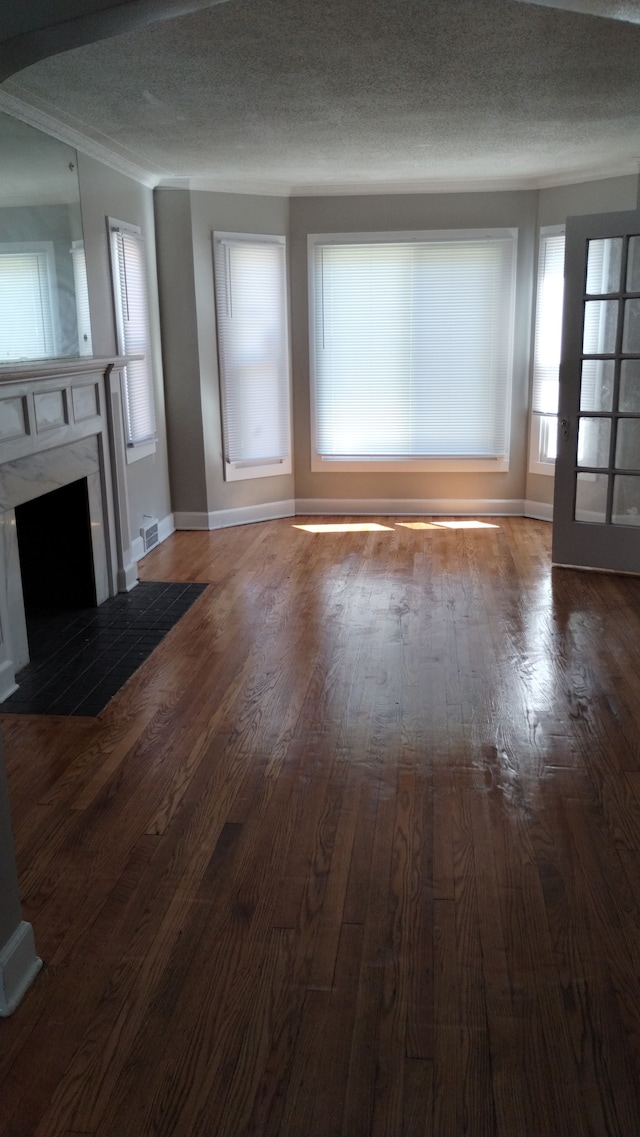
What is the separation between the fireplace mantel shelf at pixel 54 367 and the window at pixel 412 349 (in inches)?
87.5

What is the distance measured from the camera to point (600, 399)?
211 inches

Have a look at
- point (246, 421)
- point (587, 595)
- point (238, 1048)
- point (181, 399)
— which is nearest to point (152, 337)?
point (181, 399)

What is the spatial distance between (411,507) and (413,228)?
2152 millimetres

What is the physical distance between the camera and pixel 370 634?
4562mm

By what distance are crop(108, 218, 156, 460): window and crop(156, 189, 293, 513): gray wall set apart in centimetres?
32

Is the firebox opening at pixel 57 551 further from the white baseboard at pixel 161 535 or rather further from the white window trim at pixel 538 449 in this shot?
the white window trim at pixel 538 449

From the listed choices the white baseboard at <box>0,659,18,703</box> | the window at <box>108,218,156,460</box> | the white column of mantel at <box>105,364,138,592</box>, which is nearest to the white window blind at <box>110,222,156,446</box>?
the window at <box>108,218,156,460</box>

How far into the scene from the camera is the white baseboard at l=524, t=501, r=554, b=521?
22.9ft

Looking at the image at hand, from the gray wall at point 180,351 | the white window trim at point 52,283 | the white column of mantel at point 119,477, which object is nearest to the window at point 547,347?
the gray wall at point 180,351

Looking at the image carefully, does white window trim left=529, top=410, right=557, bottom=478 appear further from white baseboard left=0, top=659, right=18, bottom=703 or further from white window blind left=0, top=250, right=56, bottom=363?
white baseboard left=0, top=659, right=18, bottom=703

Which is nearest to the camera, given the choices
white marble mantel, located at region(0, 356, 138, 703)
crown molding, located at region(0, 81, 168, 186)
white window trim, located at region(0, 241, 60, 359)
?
white marble mantel, located at region(0, 356, 138, 703)

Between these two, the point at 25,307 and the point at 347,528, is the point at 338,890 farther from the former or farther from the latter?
the point at 347,528

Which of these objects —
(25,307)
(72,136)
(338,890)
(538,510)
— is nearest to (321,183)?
(72,136)

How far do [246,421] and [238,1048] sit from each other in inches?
215
